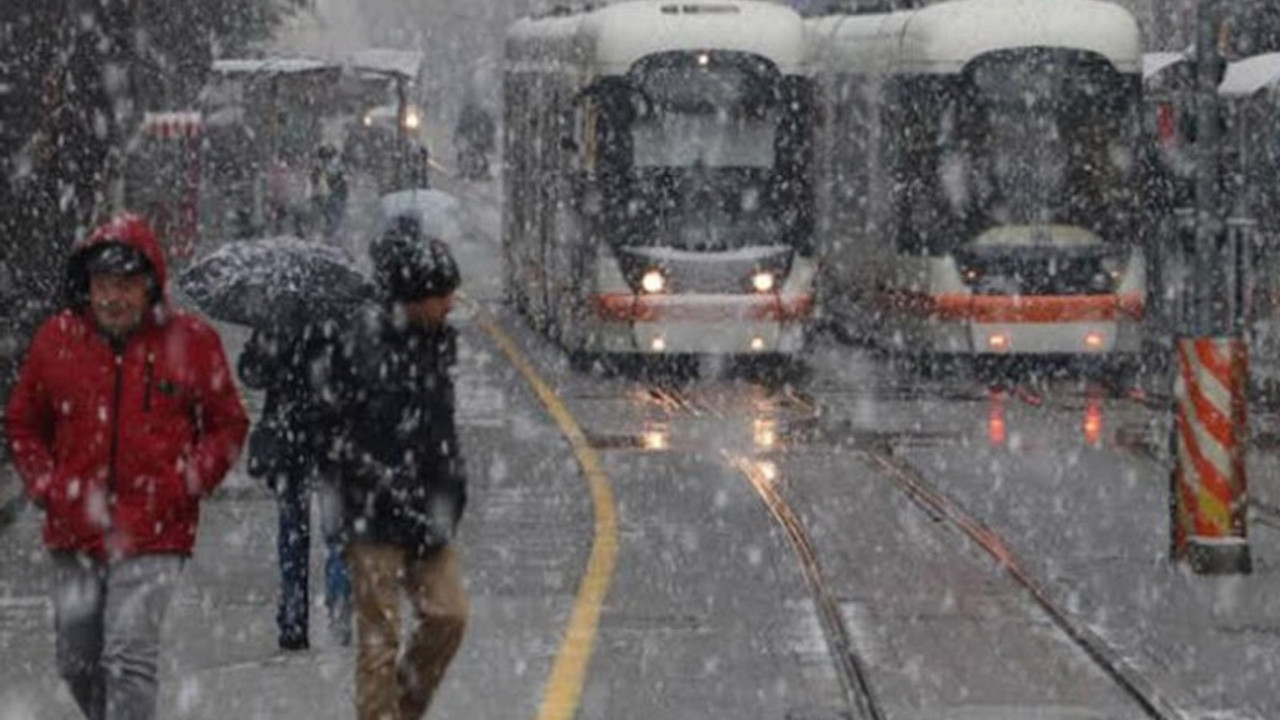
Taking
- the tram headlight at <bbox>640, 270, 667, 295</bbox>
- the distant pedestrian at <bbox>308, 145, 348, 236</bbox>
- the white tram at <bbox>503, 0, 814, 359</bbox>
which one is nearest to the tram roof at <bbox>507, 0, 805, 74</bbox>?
the white tram at <bbox>503, 0, 814, 359</bbox>

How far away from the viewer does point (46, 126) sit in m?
23.1

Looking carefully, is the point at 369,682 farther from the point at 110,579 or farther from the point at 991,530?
the point at 991,530

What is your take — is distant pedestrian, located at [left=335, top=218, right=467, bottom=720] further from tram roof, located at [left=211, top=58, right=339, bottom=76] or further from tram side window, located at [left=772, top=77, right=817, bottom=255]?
tram roof, located at [left=211, top=58, right=339, bottom=76]

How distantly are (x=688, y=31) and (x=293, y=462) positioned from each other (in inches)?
674

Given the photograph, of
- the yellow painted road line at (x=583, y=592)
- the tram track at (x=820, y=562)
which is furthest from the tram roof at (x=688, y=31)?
the yellow painted road line at (x=583, y=592)

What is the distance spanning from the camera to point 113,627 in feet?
27.1

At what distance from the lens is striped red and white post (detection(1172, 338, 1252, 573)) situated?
15.0 meters

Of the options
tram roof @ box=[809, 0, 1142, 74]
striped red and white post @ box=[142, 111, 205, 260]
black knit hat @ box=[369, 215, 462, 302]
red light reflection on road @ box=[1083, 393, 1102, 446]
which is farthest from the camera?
striped red and white post @ box=[142, 111, 205, 260]

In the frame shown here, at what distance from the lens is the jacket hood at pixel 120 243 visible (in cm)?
809

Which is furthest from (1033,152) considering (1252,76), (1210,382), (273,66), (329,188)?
(273,66)

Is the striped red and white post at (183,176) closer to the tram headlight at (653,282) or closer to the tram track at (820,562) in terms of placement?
the tram headlight at (653,282)

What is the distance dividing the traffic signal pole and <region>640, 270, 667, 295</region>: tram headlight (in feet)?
40.5

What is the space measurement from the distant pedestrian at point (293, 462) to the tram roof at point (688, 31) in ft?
52.3

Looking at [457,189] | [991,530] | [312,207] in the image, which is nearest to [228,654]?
[991,530]
